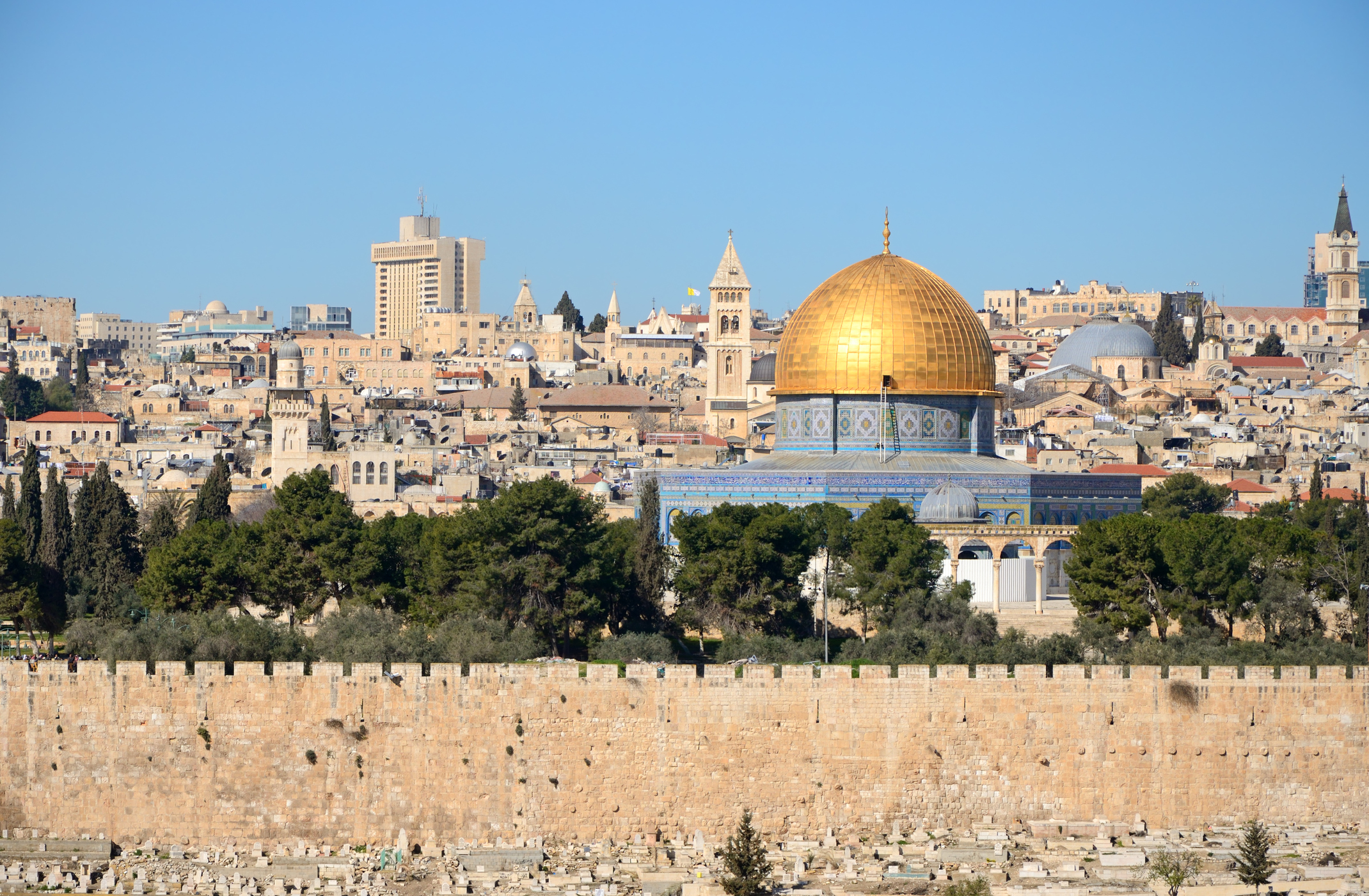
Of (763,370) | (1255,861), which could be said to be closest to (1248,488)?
(763,370)

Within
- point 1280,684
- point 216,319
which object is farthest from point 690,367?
point 1280,684

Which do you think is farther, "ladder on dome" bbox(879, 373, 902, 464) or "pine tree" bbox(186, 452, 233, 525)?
"pine tree" bbox(186, 452, 233, 525)

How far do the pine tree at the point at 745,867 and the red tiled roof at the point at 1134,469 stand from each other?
1436 inches

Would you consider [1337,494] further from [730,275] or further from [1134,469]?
[730,275]

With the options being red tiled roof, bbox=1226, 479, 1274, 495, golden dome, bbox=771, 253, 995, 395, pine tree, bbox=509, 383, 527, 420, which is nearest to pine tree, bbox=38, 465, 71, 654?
golden dome, bbox=771, 253, 995, 395

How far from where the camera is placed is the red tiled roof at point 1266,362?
10494cm

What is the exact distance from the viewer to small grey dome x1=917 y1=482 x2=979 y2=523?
41.8 metres

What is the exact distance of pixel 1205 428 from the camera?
80.7 metres

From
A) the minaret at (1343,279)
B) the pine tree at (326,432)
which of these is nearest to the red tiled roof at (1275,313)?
the minaret at (1343,279)

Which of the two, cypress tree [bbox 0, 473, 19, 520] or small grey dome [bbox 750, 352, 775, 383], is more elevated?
small grey dome [bbox 750, 352, 775, 383]

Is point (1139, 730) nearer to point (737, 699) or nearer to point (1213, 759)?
point (1213, 759)

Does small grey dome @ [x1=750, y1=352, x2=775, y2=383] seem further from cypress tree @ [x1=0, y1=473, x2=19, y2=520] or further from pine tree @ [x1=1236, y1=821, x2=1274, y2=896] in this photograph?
pine tree @ [x1=1236, y1=821, x2=1274, y2=896]

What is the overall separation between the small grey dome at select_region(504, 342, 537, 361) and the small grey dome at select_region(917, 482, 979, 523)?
2862 inches

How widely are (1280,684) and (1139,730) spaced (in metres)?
1.69
